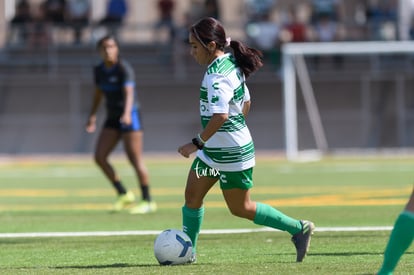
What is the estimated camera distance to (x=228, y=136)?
346 inches

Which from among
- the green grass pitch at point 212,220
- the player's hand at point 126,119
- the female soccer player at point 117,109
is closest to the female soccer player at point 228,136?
the green grass pitch at point 212,220

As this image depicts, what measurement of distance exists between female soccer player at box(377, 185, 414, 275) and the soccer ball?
226cm

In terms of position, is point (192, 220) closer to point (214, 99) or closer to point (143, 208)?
point (214, 99)

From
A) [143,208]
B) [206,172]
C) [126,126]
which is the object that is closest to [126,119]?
[126,126]

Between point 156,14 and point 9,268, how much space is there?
97.6 feet

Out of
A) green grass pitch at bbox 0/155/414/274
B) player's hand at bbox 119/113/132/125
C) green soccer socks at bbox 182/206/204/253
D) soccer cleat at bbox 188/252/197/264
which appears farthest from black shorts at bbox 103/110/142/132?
soccer cleat at bbox 188/252/197/264

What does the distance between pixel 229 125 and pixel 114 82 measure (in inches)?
244

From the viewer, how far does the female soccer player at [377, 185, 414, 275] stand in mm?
7027

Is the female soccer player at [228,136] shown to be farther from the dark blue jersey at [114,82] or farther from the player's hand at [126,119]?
the dark blue jersey at [114,82]

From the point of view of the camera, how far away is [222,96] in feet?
27.9

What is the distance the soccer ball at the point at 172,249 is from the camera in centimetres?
884

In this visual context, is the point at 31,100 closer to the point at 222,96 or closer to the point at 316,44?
the point at 316,44

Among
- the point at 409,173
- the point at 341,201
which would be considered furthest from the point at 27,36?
the point at 341,201

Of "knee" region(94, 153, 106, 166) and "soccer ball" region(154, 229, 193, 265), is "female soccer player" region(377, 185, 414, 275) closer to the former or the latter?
"soccer ball" region(154, 229, 193, 265)
